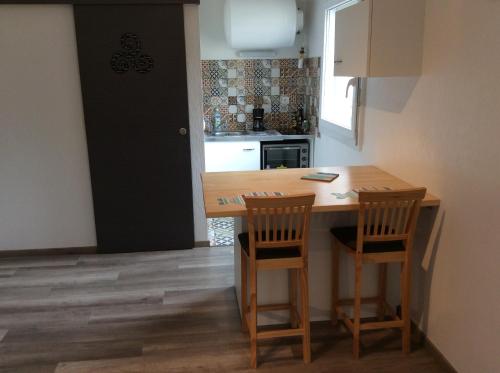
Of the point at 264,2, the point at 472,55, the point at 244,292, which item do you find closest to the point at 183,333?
the point at 244,292

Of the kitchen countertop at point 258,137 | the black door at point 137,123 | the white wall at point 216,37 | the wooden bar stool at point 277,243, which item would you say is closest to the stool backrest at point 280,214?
the wooden bar stool at point 277,243

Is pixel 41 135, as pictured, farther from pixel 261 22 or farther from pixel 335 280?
A: pixel 335 280

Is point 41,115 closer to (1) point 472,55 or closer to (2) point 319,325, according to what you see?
(2) point 319,325

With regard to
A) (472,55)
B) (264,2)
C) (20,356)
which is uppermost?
(264,2)

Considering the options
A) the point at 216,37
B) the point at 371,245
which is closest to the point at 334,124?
the point at 216,37

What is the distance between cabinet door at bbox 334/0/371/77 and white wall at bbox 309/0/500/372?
0.30m

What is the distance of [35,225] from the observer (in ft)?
12.5

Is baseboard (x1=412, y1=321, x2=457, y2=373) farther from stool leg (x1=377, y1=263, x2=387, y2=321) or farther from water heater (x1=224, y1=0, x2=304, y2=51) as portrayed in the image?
water heater (x1=224, y1=0, x2=304, y2=51)

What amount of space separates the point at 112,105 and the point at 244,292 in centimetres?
183

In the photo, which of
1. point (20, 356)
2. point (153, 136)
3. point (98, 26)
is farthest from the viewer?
point (153, 136)

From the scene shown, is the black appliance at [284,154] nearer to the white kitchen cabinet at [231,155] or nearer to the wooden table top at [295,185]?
the white kitchen cabinet at [231,155]

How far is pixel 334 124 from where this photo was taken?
13.7 ft

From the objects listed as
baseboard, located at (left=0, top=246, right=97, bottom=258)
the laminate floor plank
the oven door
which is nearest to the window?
the oven door

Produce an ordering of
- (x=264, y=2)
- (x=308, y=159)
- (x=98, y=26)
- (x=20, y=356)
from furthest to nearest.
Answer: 1. (x=308, y=159)
2. (x=264, y=2)
3. (x=98, y=26)
4. (x=20, y=356)
